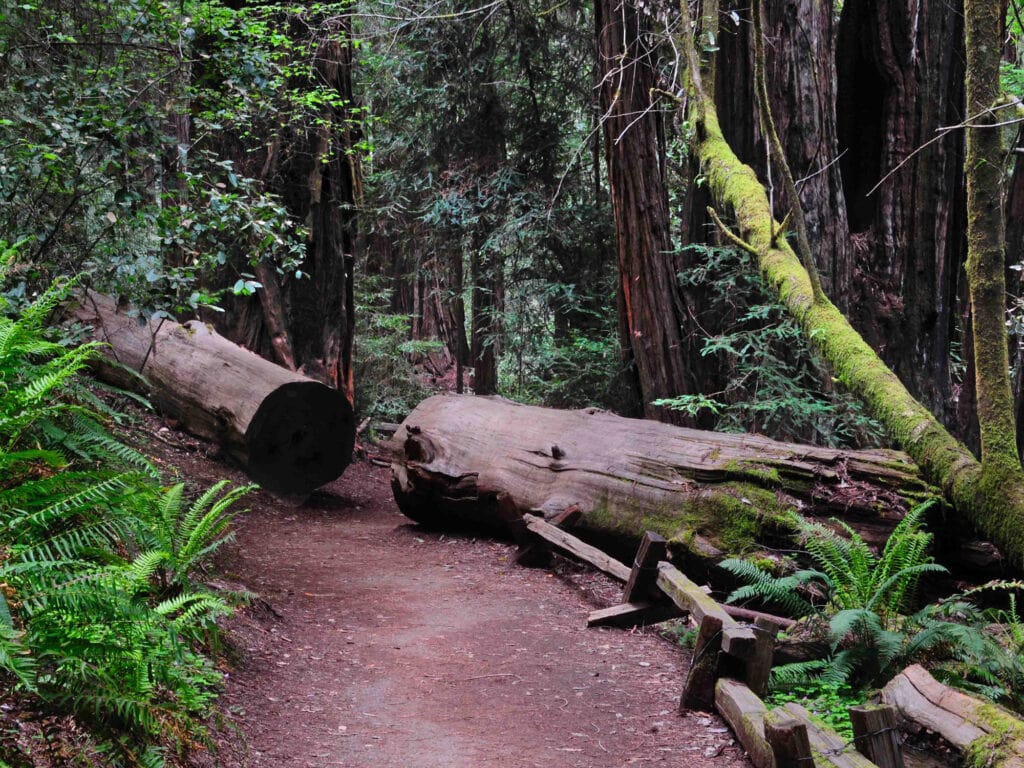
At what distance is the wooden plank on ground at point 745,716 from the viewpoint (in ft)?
13.2

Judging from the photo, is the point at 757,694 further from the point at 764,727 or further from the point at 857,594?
the point at 857,594

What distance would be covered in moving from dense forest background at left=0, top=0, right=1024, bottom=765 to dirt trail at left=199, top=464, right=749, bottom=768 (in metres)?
0.90

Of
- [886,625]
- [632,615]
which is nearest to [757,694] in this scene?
[886,625]

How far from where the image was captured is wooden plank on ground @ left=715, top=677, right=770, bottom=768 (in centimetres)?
402

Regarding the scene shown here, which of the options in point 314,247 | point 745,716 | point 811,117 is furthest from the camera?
point 314,247

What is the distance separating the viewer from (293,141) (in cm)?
1254

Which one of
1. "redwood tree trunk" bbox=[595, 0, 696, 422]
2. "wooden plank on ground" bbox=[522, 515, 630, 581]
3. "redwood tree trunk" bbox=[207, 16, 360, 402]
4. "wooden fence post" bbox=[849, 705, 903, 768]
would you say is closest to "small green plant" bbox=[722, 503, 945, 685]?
"wooden plank on ground" bbox=[522, 515, 630, 581]

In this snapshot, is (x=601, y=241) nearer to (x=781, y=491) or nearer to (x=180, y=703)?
(x=781, y=491)

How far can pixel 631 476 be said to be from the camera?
25.3 ft

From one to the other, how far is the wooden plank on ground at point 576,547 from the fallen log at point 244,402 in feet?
12.7

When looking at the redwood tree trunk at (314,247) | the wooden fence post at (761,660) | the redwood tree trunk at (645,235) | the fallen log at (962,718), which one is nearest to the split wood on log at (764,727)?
the wooden fence post at (761,660)

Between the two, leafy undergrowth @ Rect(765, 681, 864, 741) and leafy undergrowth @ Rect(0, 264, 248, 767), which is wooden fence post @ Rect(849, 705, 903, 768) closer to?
leafy undergrowth @ Rect(765, 681, 864, 741)

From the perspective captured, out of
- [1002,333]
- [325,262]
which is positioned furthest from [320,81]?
[1002,333]

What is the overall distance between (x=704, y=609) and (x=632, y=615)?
1577 millimetres
